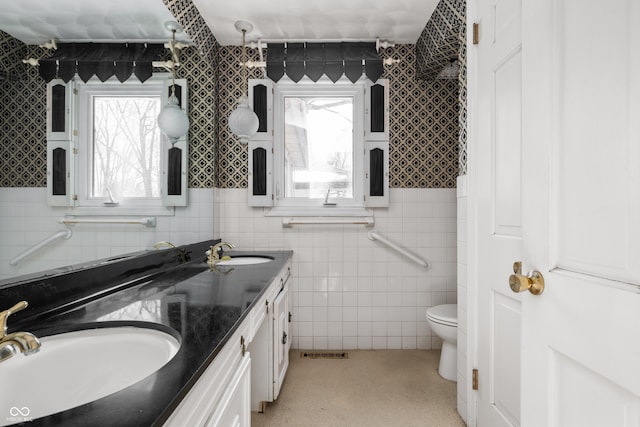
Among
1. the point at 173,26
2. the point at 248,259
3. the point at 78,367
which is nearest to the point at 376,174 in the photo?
the point at 248,259

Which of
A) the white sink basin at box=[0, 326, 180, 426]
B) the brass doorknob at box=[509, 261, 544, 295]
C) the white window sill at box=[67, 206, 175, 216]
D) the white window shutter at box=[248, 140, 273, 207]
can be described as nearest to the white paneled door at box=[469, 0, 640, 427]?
the brass doorknob at box=[509, 261, 544, 295]

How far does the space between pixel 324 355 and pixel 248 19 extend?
2.49m

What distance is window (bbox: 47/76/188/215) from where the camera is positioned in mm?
943

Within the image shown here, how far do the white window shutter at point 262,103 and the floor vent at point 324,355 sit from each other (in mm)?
1695

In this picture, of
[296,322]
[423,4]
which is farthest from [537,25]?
[296,322]

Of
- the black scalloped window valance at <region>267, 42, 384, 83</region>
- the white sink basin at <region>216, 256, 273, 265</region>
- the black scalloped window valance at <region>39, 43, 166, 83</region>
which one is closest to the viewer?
the black scalloped window valance at <region>39, 43, 166, 83</region>

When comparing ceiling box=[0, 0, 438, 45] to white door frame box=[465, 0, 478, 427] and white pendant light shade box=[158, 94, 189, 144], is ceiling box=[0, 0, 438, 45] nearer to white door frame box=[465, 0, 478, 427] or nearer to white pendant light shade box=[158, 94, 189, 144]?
white pendant light shade box=[158, 94, 189, 144]

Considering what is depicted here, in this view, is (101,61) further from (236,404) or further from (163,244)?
(236,404)

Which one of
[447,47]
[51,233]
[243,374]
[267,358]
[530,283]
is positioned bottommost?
[267,358]

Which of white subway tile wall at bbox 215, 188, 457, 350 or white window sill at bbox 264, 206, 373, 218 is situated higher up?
white window sill at bbox 264, 206, 373, 218

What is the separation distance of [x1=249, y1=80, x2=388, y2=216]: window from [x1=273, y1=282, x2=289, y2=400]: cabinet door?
0.81m

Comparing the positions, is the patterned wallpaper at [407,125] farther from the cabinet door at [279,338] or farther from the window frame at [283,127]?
the cabinet door at [279,338]

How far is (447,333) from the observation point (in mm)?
2148

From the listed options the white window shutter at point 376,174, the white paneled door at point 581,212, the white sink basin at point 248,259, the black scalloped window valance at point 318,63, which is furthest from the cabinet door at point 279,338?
the black scalloped window valance at point 318,63
